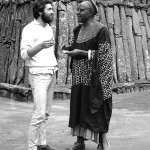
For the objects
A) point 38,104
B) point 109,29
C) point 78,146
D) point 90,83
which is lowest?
point 78,146

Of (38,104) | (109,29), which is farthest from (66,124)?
(109,29)

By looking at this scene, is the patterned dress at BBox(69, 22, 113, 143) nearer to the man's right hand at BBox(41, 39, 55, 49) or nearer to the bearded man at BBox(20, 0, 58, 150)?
the bearded man at BBox(20, 0, 58, 150)

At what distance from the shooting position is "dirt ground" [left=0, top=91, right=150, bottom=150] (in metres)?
5.61

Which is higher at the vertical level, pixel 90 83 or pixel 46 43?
pixel 46 43

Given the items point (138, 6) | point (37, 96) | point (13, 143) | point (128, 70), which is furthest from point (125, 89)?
point (37, 96)

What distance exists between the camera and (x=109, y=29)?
10844 mm

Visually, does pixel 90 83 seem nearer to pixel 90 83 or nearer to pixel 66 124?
pixel 90 83

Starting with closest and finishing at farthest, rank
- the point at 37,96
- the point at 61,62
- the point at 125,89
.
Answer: the point at 37,96, the point at 61,62, the point at 125,89

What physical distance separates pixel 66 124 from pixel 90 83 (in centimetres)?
221


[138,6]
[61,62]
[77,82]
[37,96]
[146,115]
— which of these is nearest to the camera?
[37,96]

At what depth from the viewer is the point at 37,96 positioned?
4.81 meters

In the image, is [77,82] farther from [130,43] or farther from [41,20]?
[130,43]

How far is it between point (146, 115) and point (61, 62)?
117 inches

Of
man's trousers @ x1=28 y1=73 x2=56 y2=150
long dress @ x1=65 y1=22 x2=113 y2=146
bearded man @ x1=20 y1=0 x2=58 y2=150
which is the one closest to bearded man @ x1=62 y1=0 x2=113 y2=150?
long dress @ x1=65 y1=22 x2=113 y2=146
